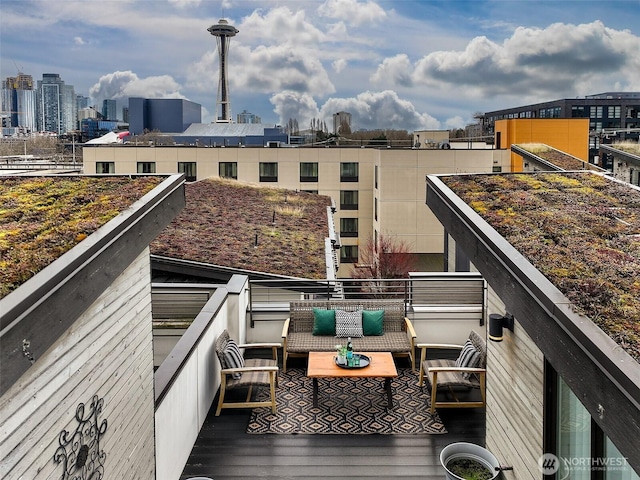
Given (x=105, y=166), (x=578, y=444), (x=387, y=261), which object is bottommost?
(x=387, y=261)

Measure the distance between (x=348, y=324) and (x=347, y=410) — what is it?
196 cm

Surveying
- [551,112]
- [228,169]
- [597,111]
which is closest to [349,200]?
[228,169]

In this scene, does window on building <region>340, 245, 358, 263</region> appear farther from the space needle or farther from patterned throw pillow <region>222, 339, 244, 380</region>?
the space needle

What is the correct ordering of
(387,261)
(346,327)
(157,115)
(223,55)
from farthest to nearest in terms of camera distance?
1. (223,55)
2. (157,115)
3. (387,261)
4. (346,327)

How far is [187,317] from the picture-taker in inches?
368

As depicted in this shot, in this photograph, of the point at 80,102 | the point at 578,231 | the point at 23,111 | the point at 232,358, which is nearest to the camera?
the point at 578,231

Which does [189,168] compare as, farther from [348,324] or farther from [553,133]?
[348,324]

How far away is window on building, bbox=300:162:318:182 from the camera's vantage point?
40031 mm

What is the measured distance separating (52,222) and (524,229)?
12.4 feet

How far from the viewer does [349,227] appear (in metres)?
41.3

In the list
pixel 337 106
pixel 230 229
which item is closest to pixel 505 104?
pixel 337 106

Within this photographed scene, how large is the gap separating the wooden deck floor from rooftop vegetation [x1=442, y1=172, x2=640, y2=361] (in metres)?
2.83

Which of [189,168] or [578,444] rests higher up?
[189,168]

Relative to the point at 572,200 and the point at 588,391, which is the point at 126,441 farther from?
the point at 572,200
